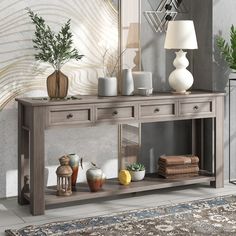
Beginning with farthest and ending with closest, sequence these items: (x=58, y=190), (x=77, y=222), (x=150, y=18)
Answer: (x=150, y=18) → (x=58, y=190) → (x=77, y=222)

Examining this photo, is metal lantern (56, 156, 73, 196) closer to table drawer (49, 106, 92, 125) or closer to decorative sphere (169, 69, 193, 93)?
table drawer (49, 106, 92, 125)

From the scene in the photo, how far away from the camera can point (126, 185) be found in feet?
14.6

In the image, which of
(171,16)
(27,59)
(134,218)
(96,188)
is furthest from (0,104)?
(171,16)

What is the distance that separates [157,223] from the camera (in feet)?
12.3

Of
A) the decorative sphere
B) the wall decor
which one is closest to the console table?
the decorative sphere

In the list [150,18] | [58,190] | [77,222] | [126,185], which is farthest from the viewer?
[150,18]

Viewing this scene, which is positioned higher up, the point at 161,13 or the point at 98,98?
the point at 161,13

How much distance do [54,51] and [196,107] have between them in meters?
1.31

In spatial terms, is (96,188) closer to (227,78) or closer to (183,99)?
(183,99)

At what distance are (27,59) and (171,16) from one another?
A: 56.2 inches

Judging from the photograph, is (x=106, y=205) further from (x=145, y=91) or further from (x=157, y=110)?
(x=145, y=91)

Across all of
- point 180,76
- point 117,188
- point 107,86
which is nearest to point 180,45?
point 180,76

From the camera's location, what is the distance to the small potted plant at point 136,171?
4.57 m

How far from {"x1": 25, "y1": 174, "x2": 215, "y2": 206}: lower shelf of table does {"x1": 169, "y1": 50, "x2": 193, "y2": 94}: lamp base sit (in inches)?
30.9
